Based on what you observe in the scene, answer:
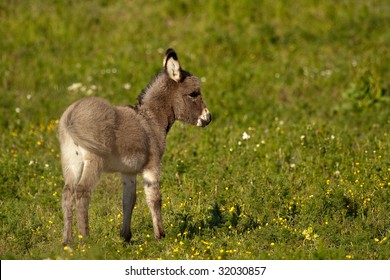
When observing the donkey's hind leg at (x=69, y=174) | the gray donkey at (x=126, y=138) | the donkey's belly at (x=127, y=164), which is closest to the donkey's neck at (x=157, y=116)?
the gray donkey at (x=126, y=138)

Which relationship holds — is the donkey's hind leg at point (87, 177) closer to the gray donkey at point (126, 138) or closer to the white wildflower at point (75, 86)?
the gray donkey at point (126, 138)

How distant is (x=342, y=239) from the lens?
954cm

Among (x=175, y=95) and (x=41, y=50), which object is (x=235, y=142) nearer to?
(x=175, y=95)

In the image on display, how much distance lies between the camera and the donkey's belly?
9109mm

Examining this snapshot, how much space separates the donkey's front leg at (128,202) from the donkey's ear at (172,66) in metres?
1.46

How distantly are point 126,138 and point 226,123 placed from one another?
21.3 feet

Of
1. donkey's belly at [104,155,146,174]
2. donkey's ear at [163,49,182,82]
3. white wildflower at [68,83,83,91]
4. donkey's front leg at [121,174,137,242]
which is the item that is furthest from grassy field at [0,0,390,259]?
donkey's ear at [163,49,182,82]

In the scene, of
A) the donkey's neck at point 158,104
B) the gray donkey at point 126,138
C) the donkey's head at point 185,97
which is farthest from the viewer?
the donkey's head at point 185,97

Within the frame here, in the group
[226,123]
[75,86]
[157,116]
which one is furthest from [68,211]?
[75,86]

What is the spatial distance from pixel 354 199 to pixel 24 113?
25.9ft

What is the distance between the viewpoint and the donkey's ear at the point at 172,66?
32.4 ft

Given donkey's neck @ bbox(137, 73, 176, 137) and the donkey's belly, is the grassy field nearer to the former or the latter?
the donkey's belly

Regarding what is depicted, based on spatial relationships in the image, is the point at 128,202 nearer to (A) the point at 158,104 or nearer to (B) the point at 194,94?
(A) the point at 158,104

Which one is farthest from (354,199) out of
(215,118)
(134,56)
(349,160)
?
(134,56)
